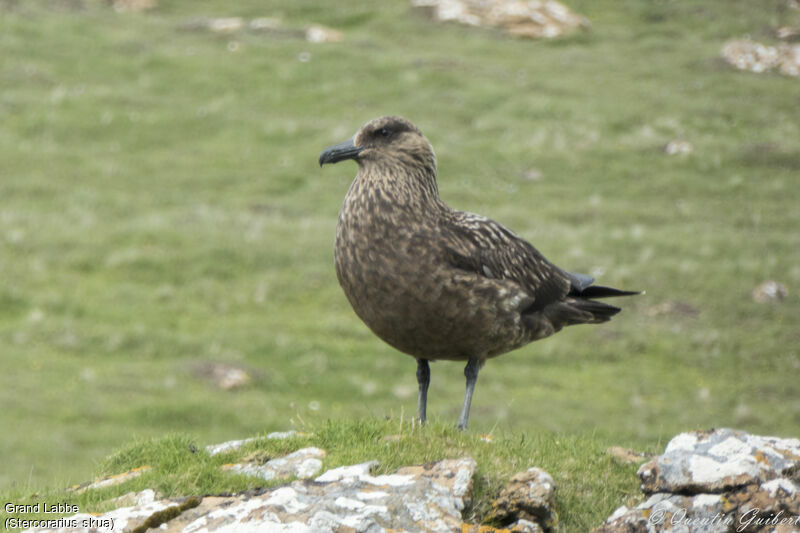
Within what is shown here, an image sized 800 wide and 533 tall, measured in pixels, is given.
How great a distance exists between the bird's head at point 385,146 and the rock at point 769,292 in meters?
18.0

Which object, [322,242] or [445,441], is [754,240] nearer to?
[322,242]

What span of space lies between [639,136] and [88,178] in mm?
20310

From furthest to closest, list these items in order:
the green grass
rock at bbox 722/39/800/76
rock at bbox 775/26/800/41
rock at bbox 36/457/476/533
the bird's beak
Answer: rock at bbox 775/26/800/41
rock at bbox 722/39/800/76
the bird's beak
the green grass
rock at bbox 36/457/476/533

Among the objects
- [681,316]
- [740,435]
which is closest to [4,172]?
[681,316]

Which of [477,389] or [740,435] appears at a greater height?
[740,435]

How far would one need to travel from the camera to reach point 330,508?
6.16m

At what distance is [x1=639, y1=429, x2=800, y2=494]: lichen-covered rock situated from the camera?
6500mm

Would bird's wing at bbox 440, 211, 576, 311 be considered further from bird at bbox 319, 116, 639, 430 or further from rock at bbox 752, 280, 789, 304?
rock at bbox 752, 280, 789, 304

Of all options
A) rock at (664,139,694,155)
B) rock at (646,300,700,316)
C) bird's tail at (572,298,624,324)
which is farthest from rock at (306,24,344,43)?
bird's tail at (572,298,624,324)

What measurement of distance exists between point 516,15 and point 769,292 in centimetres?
2653

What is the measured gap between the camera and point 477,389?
811 inches

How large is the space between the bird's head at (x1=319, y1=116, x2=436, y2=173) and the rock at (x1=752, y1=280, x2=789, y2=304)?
59.2ft

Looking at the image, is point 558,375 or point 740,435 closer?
point 740,435

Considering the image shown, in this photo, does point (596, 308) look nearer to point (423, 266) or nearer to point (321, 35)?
point (423, 266)
